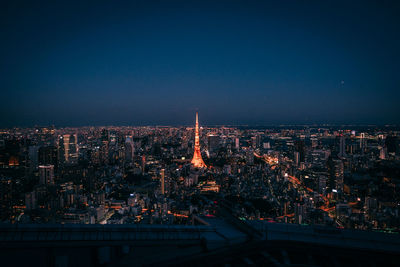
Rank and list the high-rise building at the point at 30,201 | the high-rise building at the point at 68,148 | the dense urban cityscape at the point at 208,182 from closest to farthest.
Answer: the dense urban cityscape at the point at 208,182
the high-rise building at the point at 30,201
the high-rise building at the point at 68,148

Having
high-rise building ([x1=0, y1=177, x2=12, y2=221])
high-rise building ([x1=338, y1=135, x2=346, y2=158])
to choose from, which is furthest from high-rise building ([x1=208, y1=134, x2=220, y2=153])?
high-rise building ([x1=0, y1=177, x2=12, y2=221])

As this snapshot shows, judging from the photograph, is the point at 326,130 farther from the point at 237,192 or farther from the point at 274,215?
the point at 274,215

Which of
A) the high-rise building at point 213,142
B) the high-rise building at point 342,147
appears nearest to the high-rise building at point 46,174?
the high-rise building at point 342,147

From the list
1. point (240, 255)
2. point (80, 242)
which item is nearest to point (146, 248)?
point (80, 242)

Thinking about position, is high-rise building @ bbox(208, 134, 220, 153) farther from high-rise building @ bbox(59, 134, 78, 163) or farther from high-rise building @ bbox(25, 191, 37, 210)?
high-rise building @ bbox(25, 191, 37, 210)

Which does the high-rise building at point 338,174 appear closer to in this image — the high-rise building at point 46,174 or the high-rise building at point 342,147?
the high-rise building at point 342,147

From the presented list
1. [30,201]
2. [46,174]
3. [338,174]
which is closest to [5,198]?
[30,201]

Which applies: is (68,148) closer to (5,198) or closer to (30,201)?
(30,201)
